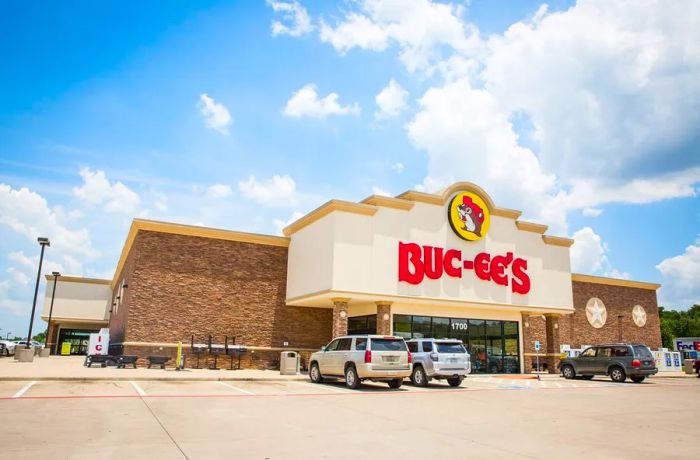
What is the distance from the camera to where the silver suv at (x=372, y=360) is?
18297 mm

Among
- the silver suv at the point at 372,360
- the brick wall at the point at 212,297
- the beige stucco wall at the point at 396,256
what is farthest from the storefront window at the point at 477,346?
the silver suv at the point at 372,360

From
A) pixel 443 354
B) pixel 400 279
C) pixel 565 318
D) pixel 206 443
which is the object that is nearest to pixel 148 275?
pixel 400 279

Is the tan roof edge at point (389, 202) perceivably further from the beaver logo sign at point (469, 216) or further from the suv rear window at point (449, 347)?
the suv rear window at point (449, 347)

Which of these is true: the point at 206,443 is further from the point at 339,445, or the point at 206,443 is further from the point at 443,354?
the point at 443,354

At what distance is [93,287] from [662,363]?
1998 inches

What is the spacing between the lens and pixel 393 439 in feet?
29.5

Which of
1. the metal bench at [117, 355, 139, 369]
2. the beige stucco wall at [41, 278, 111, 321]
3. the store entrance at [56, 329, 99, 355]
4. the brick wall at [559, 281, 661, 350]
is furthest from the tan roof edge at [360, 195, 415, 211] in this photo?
the store entrance at [56, 329, 99, 355]

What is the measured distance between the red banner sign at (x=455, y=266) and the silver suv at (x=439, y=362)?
613 cm

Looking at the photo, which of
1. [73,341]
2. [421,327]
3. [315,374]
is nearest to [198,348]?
[315,374]

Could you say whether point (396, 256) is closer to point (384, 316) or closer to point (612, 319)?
point (384, 316)

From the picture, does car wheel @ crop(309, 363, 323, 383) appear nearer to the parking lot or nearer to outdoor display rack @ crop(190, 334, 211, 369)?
the parking lot

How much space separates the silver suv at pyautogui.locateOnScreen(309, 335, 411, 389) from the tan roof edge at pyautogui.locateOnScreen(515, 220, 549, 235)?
14726 mm

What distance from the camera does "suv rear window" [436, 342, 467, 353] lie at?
20284mm

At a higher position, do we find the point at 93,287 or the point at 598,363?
the point at 93,287
